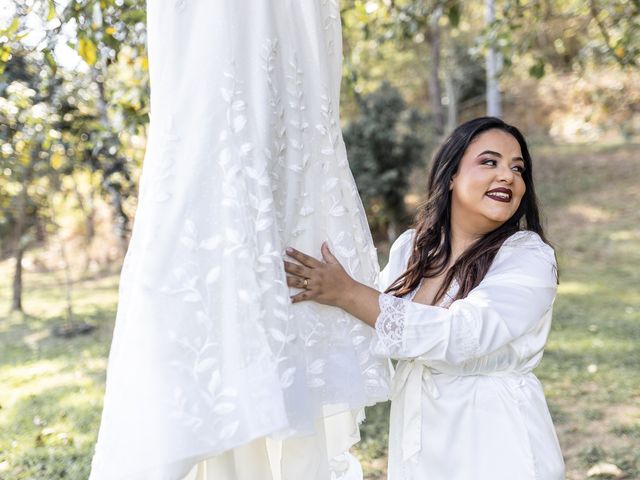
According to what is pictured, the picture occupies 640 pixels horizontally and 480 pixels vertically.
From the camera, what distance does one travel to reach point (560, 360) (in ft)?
20.7

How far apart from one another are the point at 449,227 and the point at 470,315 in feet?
1.83

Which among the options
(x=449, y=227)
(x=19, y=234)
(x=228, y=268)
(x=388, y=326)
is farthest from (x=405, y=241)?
(x=19, y=234)

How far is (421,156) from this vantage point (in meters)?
11.6

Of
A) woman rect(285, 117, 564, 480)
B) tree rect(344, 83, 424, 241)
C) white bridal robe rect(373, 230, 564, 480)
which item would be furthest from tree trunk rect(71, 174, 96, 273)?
white bridal robe rect(373, 230, 564, 480)

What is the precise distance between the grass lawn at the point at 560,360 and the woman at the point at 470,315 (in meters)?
1.75

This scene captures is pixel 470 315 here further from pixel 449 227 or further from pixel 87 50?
pixel 87 50

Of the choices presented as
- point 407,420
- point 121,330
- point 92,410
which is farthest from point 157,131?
point 92,410

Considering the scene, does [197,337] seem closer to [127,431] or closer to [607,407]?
[127,431]

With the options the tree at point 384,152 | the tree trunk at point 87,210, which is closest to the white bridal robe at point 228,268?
the tree trunk at point 87,210

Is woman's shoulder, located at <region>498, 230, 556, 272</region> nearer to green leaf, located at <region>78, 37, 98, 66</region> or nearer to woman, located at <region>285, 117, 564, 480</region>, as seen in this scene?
woman, located at <region>285, 117, 564, 480</region>

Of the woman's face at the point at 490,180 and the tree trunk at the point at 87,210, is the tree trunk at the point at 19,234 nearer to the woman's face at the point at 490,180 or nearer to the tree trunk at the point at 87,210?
the tree trunk at the point at 87,210

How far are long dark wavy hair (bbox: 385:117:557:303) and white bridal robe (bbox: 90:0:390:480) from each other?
1.62 ft

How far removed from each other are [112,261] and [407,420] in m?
13.5

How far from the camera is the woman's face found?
6.97ft
